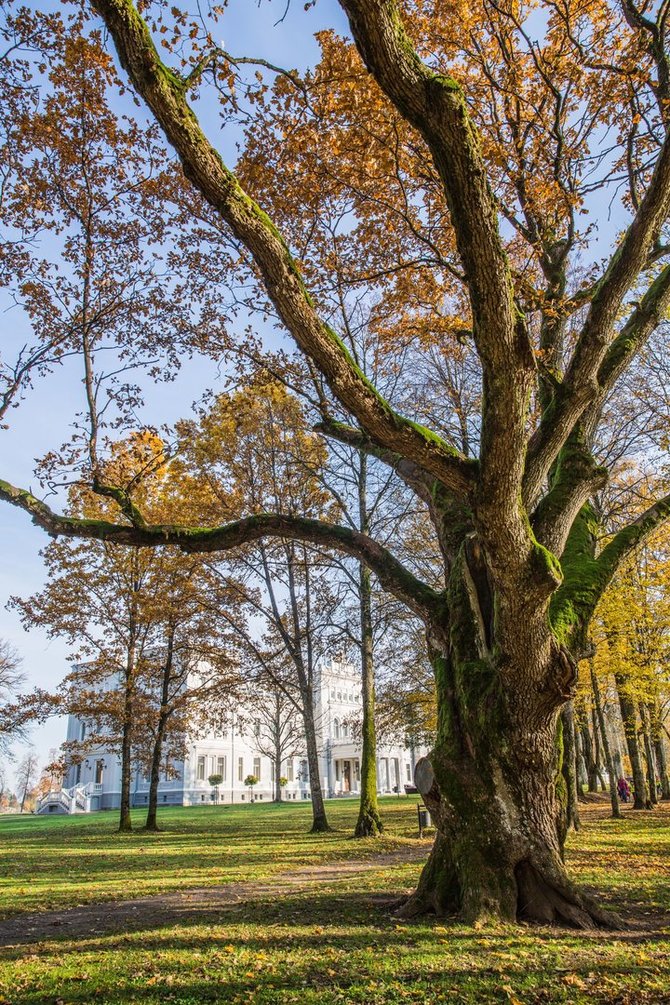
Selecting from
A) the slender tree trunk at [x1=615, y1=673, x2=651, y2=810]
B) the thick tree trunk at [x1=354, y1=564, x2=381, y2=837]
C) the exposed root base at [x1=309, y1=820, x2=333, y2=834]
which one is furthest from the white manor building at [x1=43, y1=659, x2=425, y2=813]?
the thick tree trunk at [x1=354, y1=564, x2=381, y2=837]

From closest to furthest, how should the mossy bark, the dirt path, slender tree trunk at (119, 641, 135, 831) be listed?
the mossy bark, the dirt path, slender tree trunk at (119, 641, 135, 831)

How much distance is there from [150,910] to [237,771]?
54815mm

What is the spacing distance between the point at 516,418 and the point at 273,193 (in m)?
5.87

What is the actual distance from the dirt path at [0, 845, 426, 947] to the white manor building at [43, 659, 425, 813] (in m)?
36.4

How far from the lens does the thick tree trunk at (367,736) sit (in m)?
16.7

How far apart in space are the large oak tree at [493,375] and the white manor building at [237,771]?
3923 cm

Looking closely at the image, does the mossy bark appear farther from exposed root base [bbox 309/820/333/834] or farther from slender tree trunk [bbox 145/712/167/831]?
slender tree trunk [bbox 145/712/167/831]

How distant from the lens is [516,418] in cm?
492

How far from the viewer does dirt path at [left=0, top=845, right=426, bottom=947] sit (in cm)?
652

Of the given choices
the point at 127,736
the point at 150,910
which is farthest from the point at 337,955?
the point at 127,736

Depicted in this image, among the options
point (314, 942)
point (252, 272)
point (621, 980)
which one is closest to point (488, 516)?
point (621, 980)

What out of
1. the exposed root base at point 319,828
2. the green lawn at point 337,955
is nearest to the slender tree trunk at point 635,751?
the exposed root base at point 319,828

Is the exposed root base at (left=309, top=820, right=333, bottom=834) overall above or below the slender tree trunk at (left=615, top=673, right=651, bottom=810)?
below

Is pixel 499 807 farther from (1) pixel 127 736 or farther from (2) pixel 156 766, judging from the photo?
(2) pixel 156 766
